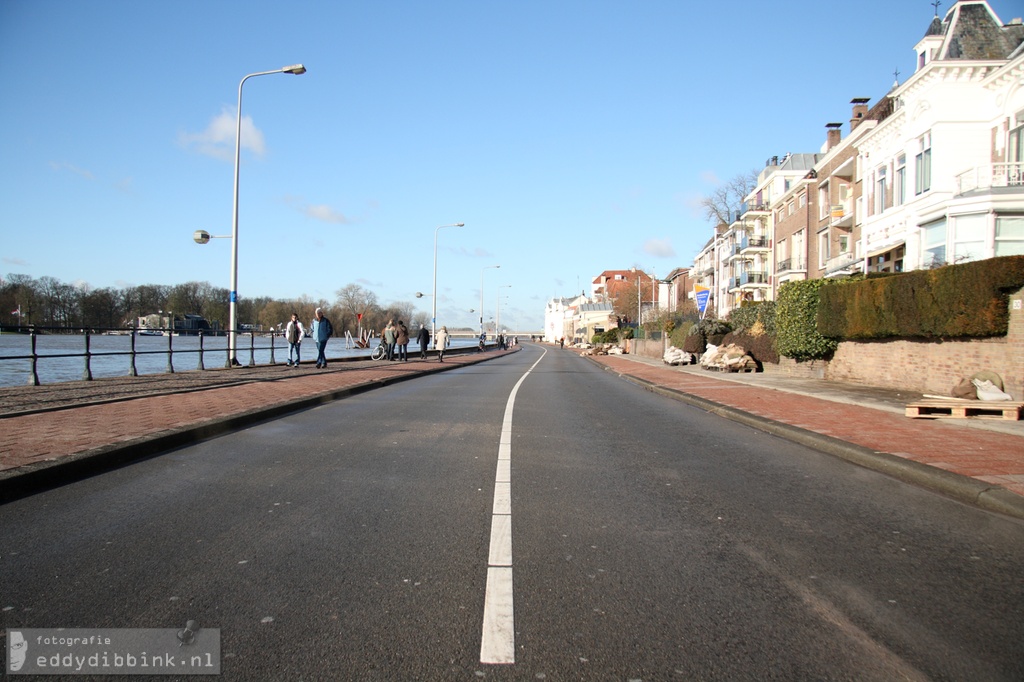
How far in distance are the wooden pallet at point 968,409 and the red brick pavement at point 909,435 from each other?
264 millimetres

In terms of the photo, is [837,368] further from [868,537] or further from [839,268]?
[839,268]

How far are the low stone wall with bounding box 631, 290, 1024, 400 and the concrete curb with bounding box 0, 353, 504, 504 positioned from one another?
518 inches

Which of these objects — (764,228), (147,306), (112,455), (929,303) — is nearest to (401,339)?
(929,303)

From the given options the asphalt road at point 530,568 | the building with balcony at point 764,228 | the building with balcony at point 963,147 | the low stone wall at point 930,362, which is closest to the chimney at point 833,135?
the building with balcony at point 764,228

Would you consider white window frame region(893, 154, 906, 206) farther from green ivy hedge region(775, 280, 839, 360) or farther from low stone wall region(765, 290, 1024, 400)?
low stone wall region(765, 290, 1024, 400)

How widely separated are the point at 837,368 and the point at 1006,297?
7.16 meters

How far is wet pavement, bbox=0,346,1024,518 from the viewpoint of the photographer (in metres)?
6.37

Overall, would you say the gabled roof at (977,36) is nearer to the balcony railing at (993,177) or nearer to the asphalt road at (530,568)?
the balcony railing at (993,177)

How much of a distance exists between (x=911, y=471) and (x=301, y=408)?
32.7ft

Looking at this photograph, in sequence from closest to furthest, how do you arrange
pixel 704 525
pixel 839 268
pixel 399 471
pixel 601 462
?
1. pixel 704 525
2. pixel 399 471
3. pixel 601 462
4. pixel 839 268

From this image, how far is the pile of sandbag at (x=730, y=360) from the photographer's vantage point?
2517cm

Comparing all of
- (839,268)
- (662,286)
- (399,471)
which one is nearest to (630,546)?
(399,471)

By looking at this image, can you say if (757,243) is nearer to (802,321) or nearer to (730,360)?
(730,360)

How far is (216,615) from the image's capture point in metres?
3.48
